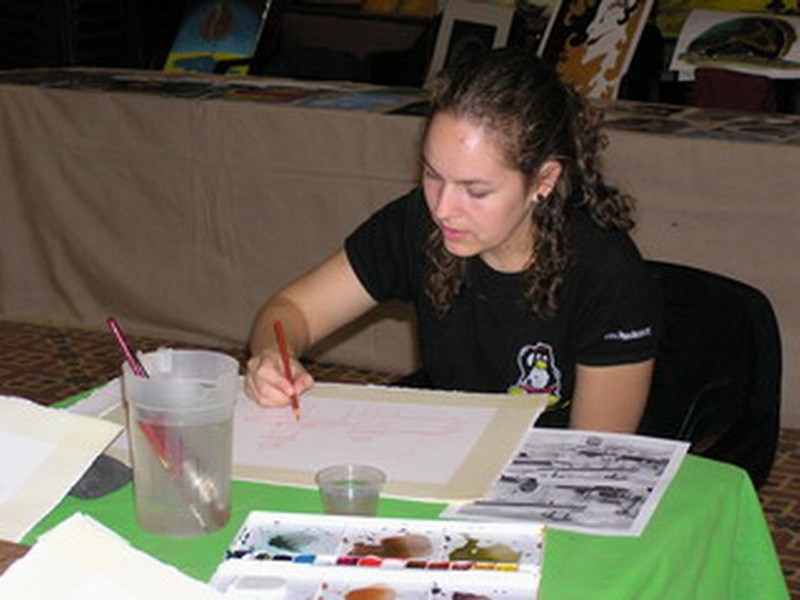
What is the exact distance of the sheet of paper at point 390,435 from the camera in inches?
56.6

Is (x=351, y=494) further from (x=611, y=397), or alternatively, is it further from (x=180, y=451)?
(x=611, y=397)

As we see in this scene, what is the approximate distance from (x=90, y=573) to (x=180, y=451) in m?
0.18

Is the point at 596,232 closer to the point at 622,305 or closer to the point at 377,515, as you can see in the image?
the point at 622,305

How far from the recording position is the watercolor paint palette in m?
1.17

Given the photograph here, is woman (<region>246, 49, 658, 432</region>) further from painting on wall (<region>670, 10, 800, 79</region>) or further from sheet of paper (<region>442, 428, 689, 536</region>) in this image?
painting on wall (<region>670, 10, 800, 79</region>)

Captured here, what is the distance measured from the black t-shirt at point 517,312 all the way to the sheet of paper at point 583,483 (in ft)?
1.10

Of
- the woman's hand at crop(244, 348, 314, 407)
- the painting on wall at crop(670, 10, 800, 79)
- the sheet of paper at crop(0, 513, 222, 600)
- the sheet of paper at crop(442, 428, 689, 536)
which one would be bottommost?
the woman's hand at crop(244, 348, 314, 407)

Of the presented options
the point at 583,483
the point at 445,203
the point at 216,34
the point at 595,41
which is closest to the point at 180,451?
the point at 583,483

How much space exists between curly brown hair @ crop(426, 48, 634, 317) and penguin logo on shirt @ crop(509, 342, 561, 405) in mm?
55

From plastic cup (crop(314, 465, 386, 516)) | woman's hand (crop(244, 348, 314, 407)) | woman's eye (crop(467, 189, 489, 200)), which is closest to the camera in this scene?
plastic cup (crop(314, 465, 386, 516))

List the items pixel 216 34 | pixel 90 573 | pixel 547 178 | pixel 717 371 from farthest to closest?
pixel 216 34
pixel 717 371
pixel 547 178
pixel 90 573

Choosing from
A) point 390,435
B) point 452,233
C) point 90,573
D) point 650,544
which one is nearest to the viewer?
point 90,573

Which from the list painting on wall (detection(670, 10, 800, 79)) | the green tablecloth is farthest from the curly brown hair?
painting on wall (detection(670, 10, 800, 79))

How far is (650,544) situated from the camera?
51.1 inches
